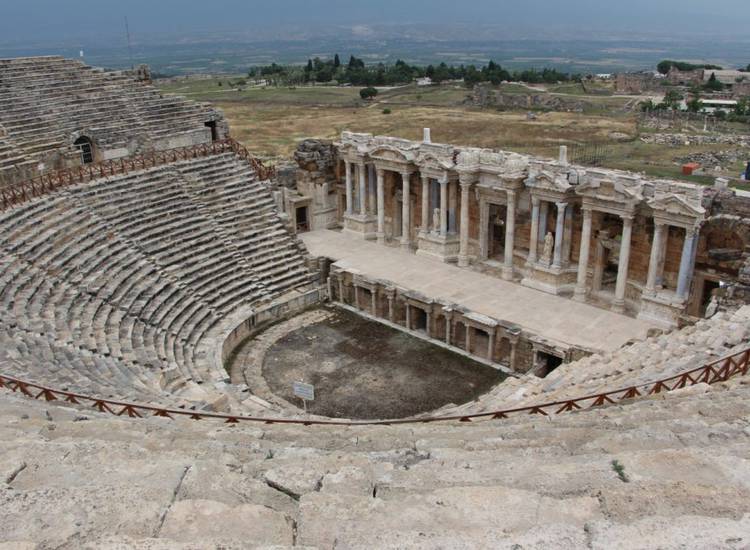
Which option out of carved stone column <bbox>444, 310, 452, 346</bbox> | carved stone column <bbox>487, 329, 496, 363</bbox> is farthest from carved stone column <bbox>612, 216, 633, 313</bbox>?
carved stone column <bbox>444, 310, 452, 346</bbox>

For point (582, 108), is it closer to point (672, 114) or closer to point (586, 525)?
point (672, 114)

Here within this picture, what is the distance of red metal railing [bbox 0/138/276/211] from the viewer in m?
21.3

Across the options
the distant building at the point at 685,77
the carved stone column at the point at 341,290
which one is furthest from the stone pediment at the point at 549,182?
the distant building at the point at 685,77

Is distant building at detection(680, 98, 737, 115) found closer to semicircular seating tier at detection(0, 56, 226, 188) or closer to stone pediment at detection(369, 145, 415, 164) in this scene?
stone pediment at detection(369, 145, 415, 164)

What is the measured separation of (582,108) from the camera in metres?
80.2

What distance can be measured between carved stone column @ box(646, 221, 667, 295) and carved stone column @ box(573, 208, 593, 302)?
75.9 inches

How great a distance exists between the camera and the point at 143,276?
20.9m

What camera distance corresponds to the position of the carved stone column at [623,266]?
2069 cm

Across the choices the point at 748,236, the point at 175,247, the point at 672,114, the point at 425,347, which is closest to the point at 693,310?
the point at 748,236

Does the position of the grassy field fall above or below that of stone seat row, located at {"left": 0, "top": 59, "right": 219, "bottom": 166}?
below

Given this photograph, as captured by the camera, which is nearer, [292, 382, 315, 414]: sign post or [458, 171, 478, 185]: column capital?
[292, 382, 315, 414]: sign post

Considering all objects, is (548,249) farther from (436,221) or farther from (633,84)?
(633,84)

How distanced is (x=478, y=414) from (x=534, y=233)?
46.2 ft

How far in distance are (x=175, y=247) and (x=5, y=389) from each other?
12.3 metres
